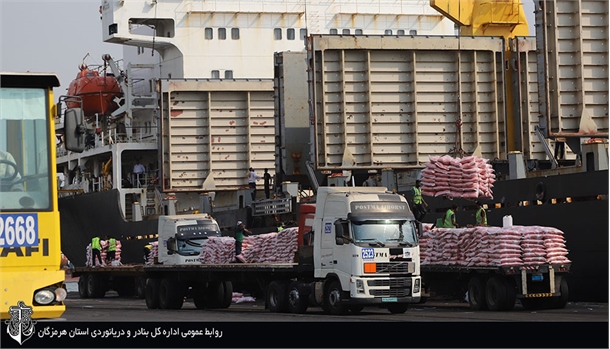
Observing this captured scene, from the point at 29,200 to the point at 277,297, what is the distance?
33.6ft

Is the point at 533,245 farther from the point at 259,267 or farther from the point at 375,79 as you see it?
the point at 375,79

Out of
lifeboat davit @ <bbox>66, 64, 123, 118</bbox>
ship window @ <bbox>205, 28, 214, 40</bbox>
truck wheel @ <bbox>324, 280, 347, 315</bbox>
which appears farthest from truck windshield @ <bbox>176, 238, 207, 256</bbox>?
lifeboat davit @ <bbox>66, 64, 123, 118</bbox>

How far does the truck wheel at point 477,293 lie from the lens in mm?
19859

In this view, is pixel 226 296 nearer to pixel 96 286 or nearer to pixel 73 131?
pixel 96 286

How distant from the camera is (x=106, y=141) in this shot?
51.1 meters

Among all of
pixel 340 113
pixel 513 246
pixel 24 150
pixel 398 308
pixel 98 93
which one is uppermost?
pixel 98 93

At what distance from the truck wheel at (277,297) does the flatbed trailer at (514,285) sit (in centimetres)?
256

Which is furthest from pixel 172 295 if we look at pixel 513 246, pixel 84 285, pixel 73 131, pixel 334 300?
pixel 73 131

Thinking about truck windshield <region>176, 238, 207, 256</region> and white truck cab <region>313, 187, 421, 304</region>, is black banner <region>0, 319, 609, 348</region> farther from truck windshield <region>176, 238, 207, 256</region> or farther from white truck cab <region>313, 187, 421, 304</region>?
truck windshield <region>176, 238, 207, 256</region>

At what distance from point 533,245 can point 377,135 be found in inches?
490

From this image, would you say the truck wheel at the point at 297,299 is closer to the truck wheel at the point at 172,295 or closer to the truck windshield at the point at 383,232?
the truck windshield at the point at 383,232

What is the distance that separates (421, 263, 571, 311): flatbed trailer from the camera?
19281 mm

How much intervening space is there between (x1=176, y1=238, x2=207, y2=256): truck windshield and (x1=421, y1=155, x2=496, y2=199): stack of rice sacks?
A: 792cm

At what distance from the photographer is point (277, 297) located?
21.2 meters
